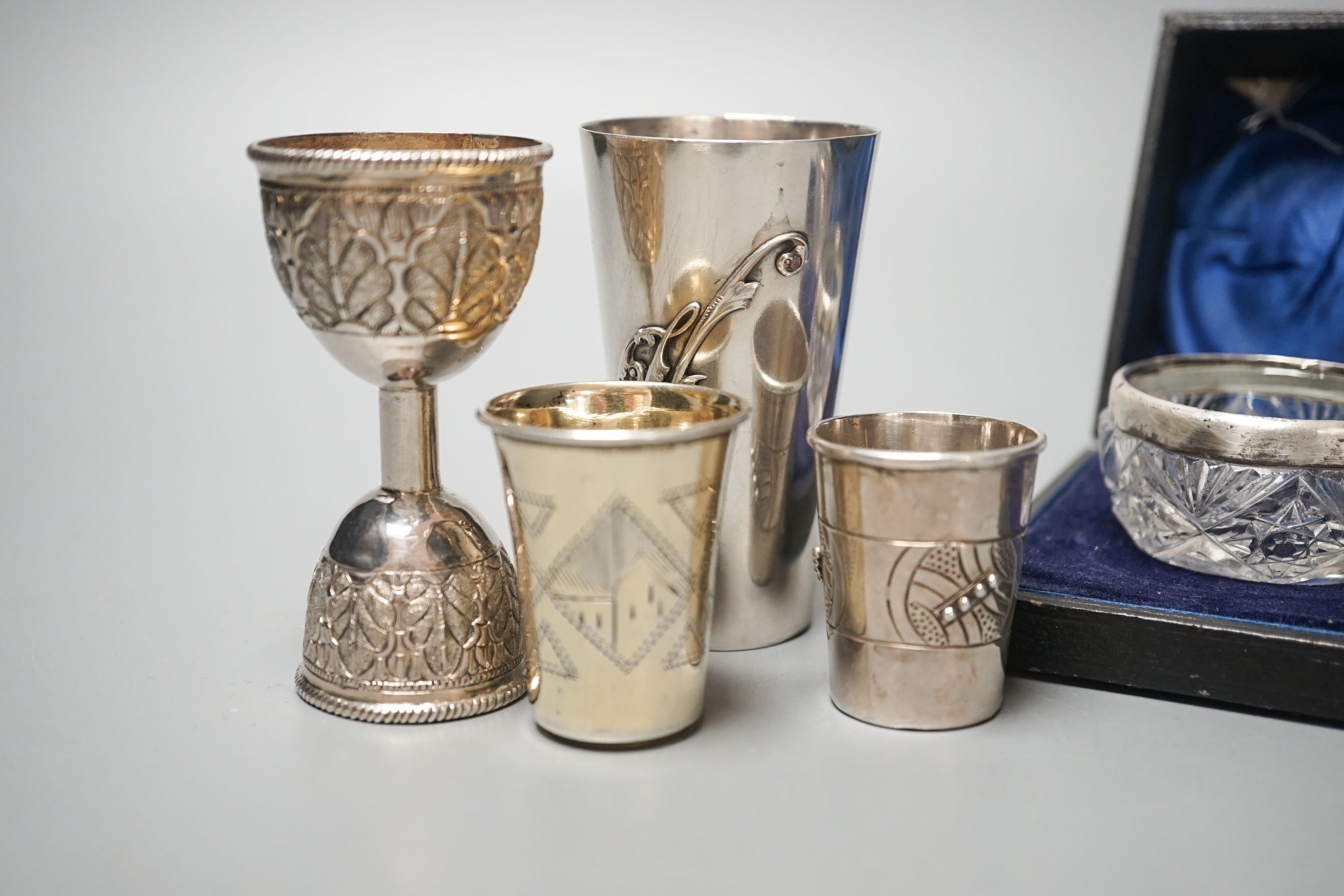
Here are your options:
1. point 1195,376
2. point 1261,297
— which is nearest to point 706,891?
point 1195,376

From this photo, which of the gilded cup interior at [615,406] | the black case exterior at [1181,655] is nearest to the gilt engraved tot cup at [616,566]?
the gilded cup interior at [615,406]

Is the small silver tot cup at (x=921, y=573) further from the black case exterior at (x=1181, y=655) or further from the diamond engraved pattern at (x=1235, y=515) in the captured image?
the diamond engraved pattern at (x=1235, y=515)

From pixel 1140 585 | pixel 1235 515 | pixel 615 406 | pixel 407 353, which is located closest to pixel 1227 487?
pixel 1235 515

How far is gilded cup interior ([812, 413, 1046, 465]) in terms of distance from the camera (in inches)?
73.4

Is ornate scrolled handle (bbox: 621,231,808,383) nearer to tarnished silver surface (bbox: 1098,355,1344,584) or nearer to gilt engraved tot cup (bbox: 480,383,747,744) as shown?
gilt engraved tot cup (bbox: 480,383,747,744)

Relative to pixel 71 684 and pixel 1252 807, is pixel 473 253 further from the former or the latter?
pixel 1252 807

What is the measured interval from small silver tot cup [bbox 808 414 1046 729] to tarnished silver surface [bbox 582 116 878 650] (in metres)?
0.20

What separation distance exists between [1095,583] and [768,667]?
16.5 inches

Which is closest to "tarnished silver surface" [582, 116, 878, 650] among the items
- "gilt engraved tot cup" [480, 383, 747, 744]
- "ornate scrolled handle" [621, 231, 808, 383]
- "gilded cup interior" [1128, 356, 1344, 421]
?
"ornate scrolled handle" [621, 231, 808, 383]

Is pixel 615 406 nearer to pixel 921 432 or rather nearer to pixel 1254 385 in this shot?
pixel 921 432

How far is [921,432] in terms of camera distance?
1932 millimetres

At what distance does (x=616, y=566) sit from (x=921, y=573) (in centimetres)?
34

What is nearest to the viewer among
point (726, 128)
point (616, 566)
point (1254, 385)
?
point (616, 566)

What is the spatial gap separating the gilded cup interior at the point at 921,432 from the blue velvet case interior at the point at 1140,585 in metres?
0.18
